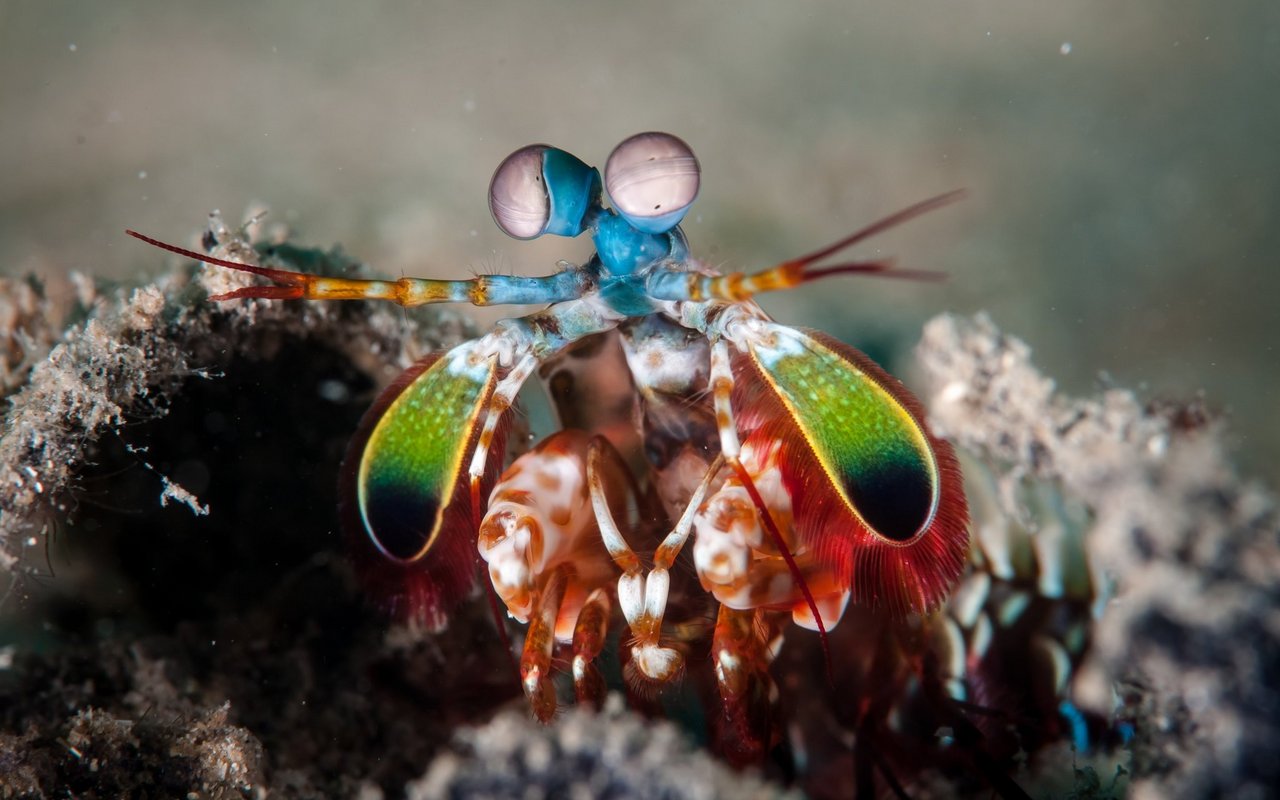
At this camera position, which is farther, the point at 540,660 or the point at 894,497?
the point at 540,660

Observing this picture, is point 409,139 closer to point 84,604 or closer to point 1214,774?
point 84,604

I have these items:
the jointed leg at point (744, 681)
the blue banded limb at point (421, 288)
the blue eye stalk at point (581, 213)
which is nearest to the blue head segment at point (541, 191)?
the blue eye stalk at point (581, 213)

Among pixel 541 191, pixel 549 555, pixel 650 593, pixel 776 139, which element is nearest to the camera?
pixel 650 593

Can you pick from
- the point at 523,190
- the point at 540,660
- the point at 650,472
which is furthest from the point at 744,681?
the point at 523,190

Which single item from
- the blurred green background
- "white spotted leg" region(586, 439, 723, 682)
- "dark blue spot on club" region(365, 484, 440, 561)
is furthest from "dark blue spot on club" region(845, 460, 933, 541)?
the blurred green background

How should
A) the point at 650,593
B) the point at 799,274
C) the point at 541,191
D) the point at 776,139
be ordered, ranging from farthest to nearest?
the point at 776,139 < the point at 541,191 < the point at 650,593 < the point at 799,274

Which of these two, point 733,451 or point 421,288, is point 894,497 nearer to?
point 733,451

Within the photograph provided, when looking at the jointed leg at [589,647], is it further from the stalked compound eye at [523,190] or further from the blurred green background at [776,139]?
the blurred green background at [776,139]

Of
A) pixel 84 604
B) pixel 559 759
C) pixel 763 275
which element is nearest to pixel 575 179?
pixel 763 275

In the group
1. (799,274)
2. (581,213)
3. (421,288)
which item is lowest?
(421,288)
